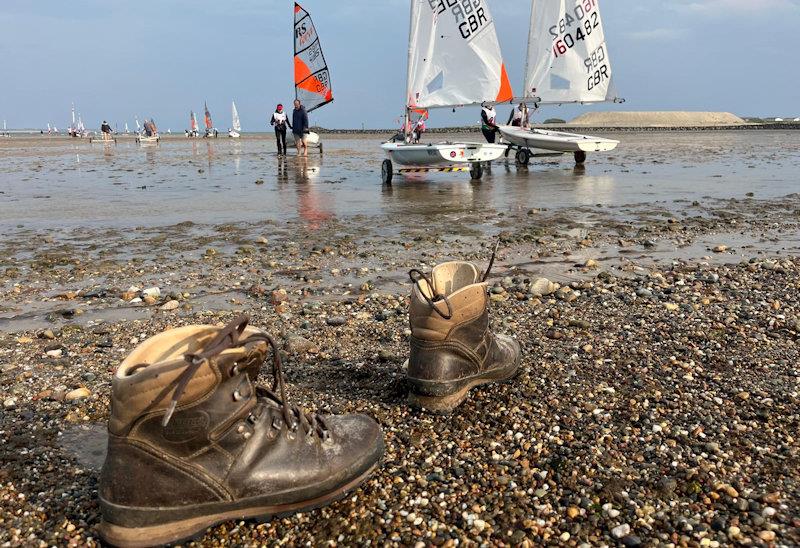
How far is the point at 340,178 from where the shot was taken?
1748cm

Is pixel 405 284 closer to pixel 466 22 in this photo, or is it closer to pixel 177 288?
pixel 177 288

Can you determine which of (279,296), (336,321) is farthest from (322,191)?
(336,321)

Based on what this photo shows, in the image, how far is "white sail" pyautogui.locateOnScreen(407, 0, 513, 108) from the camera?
1677 cm

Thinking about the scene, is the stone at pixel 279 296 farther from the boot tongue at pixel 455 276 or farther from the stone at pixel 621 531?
the stone at pixel 621 531

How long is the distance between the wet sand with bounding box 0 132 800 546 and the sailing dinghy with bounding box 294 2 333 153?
71.5 ft

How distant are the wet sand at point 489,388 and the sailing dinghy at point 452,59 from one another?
833 cm

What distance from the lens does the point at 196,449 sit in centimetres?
212

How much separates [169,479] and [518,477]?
1.33m

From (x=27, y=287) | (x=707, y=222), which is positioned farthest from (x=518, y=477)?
(x=707, y=222)

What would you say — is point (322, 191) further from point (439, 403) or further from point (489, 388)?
point (439, 403)

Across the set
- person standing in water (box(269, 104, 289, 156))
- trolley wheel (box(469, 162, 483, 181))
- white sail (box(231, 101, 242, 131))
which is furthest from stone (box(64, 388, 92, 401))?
white sail (box(231, 101, 242, 131))

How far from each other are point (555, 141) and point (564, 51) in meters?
4.71

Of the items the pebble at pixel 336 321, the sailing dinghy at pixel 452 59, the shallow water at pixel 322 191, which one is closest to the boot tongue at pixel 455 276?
the pebble at pixel 336 321

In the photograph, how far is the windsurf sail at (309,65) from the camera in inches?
1168
